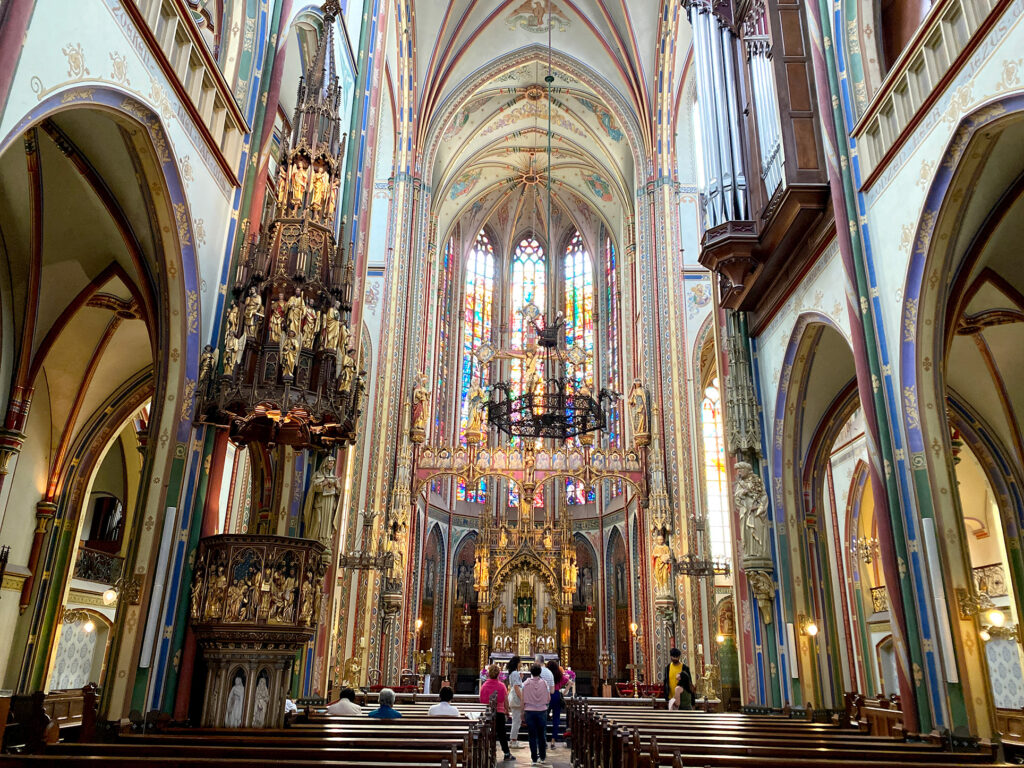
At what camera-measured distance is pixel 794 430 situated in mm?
11883

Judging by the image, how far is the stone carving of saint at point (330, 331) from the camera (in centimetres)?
858

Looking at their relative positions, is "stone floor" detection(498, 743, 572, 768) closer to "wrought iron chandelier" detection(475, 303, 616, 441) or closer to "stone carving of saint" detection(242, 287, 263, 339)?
"stone carving of saint" detection(242, 287, 263, 339)

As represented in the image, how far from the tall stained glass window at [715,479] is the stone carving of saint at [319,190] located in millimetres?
13562

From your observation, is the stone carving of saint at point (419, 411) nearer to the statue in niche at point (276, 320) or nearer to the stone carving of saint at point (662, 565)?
the stone carving of saint at point (662, 565)

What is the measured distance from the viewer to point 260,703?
7816mm

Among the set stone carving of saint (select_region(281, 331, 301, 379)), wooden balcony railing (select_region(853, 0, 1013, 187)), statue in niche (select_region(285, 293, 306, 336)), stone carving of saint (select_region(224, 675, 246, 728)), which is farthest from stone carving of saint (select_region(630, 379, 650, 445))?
stone carving of saint (select_region(224, 675, 246, 728))

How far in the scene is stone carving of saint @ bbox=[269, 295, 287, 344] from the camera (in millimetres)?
8211

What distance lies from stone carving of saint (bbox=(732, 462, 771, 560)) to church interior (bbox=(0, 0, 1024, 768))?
0.11m

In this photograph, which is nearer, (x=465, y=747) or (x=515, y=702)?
(x=465, y=747)

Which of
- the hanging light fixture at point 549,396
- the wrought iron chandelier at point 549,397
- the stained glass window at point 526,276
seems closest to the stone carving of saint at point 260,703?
the hanging light fixture at point 549,396

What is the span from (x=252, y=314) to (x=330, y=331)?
0.84m

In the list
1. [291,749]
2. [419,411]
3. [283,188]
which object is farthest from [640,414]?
[291,749]

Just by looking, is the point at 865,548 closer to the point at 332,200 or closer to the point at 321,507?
the point at 321,507

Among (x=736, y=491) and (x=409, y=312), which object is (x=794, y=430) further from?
(x=409, y=312)
